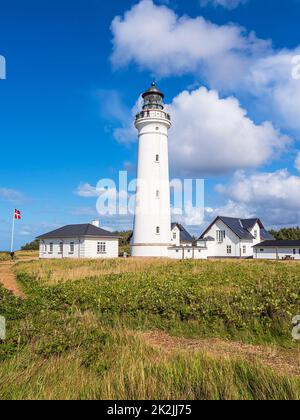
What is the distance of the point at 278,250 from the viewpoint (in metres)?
40.2

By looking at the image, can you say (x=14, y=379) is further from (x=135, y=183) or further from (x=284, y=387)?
(x=135, y=183)

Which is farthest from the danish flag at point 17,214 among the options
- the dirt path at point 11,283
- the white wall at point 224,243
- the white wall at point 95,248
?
the white wall at point 224,243

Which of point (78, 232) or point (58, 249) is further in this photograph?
point (58, 249)

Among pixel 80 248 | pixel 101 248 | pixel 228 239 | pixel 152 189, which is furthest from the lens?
pixel 228 239

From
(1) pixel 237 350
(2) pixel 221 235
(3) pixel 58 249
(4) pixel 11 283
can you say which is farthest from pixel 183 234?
(1) pixel 237 350

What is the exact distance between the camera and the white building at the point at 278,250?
130 ft

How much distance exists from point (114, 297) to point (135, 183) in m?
22.6

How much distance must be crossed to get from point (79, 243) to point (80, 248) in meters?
0.55

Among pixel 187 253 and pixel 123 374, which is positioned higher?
pixel 187 253

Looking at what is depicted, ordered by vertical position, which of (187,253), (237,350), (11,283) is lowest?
(237,350)

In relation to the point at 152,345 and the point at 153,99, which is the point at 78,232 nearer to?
the point at 153,99

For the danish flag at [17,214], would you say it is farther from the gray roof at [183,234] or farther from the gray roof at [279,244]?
the gray roof at [279,244]

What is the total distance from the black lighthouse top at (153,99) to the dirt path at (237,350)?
28163 mm
